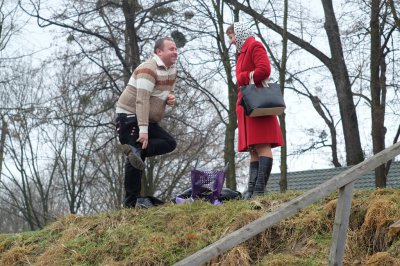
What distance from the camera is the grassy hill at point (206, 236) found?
5.88 metres

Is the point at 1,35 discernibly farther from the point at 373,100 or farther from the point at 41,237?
the point at 41,237

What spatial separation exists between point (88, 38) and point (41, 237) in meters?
16.3

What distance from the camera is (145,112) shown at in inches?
316

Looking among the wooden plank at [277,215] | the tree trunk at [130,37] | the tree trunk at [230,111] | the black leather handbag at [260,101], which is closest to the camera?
the wooden plank at [277,215]

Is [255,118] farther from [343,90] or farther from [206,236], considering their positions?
[343,90]

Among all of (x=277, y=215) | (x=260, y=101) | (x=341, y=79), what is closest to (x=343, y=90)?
(x=341, y=79)

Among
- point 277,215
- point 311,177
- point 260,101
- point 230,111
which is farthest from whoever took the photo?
point 311,177

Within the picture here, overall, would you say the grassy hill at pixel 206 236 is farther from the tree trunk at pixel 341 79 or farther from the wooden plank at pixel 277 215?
the tree trunk at pixel 341 79

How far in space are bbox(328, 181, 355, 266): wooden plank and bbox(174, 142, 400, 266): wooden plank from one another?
0.14m

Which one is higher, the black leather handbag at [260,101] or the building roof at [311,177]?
the black leather handbag at [260,101]

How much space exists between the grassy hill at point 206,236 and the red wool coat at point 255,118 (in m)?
0.90

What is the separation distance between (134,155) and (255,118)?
55.4 inches

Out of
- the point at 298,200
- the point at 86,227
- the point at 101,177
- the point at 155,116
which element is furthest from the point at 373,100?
the point at 101,177

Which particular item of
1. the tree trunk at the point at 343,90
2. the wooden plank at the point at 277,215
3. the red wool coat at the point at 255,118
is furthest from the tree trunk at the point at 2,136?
the wooden plank at the point at 277,215
